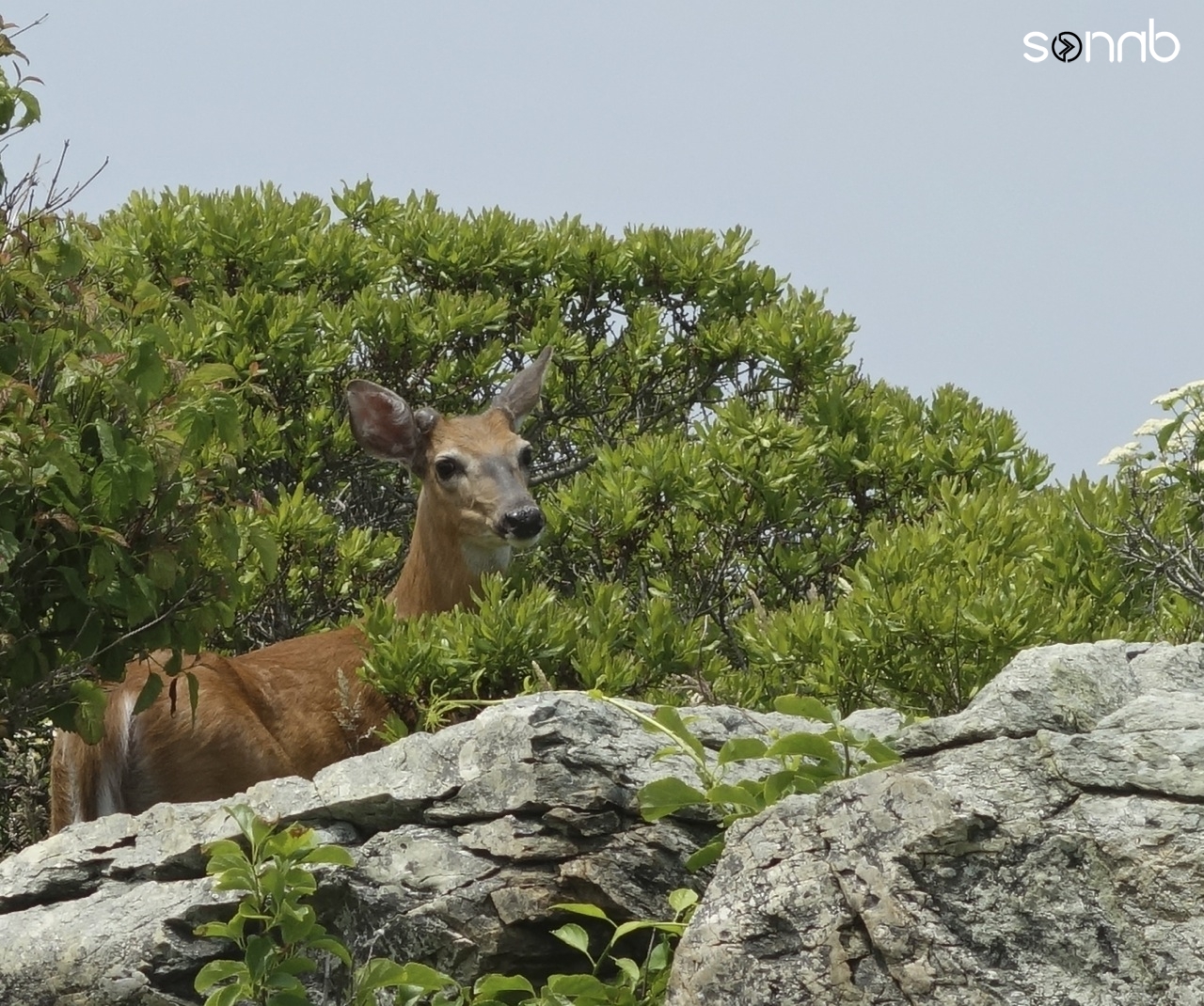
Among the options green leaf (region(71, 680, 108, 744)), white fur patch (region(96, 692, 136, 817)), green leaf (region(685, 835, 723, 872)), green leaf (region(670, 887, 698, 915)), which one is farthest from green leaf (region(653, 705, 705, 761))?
white fur patch (region(96, 692, 136, 817))

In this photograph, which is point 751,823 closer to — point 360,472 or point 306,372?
point 306,372

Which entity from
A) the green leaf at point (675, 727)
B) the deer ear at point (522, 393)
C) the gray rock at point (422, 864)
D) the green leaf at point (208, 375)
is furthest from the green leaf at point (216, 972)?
the deer ear at point (522, 393)

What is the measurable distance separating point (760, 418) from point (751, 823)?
5.77m

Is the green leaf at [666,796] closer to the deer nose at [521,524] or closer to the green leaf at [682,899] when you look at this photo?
the green leaf at [682,899]

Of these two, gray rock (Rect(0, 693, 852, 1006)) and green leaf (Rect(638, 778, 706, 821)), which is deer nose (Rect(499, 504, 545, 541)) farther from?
green leaf (Rect(638, 778, 706, 821))

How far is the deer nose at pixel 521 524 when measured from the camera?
9.17 meters

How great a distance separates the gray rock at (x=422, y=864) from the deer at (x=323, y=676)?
111cm

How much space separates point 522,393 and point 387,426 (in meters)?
0.82

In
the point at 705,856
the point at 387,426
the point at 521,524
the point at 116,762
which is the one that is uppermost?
the point at 387,426

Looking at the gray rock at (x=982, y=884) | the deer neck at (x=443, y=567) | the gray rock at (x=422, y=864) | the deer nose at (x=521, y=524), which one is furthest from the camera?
the deer neck at (x=443, y=567)

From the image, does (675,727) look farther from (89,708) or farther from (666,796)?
(89,708)

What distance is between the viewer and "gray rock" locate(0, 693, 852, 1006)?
5.07m

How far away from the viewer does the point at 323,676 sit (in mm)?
8250

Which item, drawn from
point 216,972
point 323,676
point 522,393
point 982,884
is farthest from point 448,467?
point 982,884
